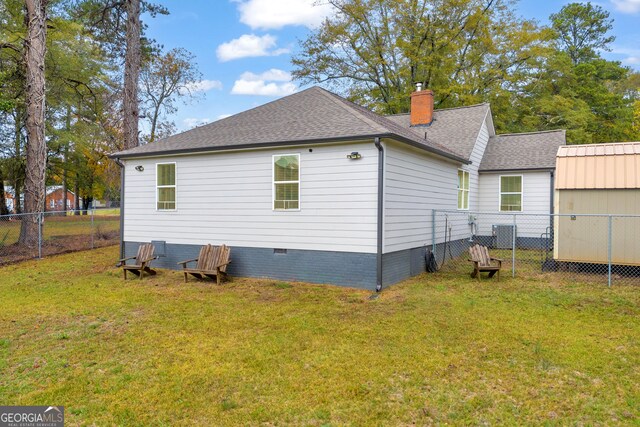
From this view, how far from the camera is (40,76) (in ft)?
40.5

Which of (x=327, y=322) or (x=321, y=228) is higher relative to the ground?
(x=321, y=228)

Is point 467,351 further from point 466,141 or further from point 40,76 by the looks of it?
point 40,76

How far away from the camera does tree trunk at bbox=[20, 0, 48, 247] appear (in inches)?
478

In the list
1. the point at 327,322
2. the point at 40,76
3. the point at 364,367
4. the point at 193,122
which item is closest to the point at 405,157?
the point at 327,322


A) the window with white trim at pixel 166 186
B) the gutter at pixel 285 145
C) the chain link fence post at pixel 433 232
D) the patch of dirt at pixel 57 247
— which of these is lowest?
the patch of dirt at pixel 57 247

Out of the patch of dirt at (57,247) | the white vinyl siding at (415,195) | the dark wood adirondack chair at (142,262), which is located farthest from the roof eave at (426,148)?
the patch of dirt at (57,247)

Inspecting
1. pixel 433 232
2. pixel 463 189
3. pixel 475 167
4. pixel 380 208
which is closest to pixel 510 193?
pixel 475 167

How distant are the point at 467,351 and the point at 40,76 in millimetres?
14089

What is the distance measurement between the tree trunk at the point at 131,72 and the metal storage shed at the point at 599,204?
1340 cm

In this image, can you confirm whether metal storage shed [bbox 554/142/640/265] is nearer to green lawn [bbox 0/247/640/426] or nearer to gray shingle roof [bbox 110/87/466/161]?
green lawn [bbox 0/247/640/426]

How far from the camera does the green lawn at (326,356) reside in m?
3.30

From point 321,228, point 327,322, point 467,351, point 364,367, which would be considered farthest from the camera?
point 321,228

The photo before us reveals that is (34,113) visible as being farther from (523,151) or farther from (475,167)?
(523,151)

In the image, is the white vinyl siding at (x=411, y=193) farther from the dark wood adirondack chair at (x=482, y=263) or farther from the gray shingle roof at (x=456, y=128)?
the gray shingle roof at (x=456, y=128)
